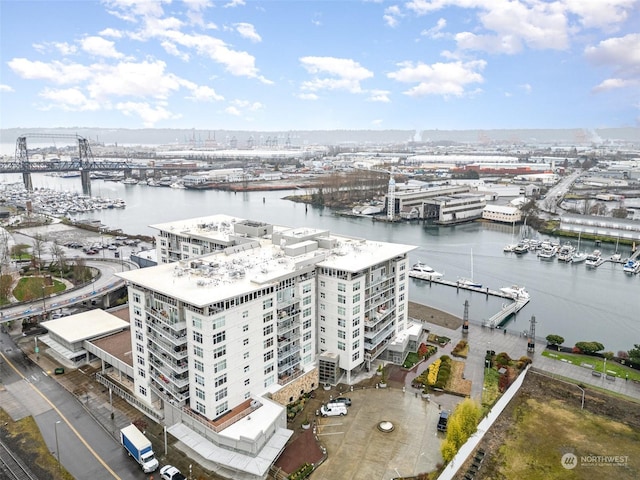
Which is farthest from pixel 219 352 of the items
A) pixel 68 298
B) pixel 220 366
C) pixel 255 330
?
pixel 68 298

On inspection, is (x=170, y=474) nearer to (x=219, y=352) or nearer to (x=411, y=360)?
(x=219, y=352)

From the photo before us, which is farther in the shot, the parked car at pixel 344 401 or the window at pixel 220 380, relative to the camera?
the parked car at pixel 344 401

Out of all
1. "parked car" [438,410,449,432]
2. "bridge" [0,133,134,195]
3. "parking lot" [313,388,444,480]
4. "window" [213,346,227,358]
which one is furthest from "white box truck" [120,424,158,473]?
"bridge" [0,133,134,195]

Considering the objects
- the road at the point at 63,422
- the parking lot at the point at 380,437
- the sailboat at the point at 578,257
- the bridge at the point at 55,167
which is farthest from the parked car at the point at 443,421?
the bridge at the point at 55,167

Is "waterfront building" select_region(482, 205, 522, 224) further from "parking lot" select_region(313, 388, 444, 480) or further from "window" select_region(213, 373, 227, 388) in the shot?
"window" select_region(213, 373, 227, 388)

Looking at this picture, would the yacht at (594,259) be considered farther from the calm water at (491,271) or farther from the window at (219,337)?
the window at (219,337)
